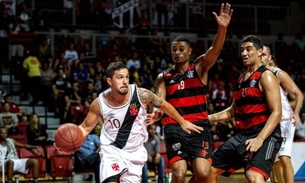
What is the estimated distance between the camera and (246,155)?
7.07m

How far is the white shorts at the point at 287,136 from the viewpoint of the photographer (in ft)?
28.7

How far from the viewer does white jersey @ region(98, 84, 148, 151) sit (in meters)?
7.13

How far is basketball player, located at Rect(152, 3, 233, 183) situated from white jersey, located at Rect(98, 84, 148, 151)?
48cm

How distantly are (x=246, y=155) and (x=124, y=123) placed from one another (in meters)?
1.47

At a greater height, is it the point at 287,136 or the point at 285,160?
the point at 287,136

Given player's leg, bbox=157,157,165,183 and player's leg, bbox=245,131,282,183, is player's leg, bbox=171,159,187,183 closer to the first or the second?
player's leg, bbox=245,131,282,183

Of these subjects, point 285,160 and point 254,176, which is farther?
point 285,160

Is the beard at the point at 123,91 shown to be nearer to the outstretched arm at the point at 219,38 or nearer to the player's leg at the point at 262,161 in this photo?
the outstretched arm at the point at 219,38

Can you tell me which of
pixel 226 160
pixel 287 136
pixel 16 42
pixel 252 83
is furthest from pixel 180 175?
pixel 16 42

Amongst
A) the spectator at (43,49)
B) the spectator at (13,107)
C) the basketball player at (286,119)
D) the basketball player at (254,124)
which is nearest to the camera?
the basketball player at (254,124)

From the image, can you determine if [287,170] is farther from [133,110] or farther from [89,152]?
[89,152]

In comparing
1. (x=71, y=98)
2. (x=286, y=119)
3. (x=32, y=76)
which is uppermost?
(x=32, y=76)

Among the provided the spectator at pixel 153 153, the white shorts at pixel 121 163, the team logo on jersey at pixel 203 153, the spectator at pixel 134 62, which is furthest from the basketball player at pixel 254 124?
the spectator at pixel 134 62

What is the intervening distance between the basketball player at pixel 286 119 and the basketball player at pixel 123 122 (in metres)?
2.00
